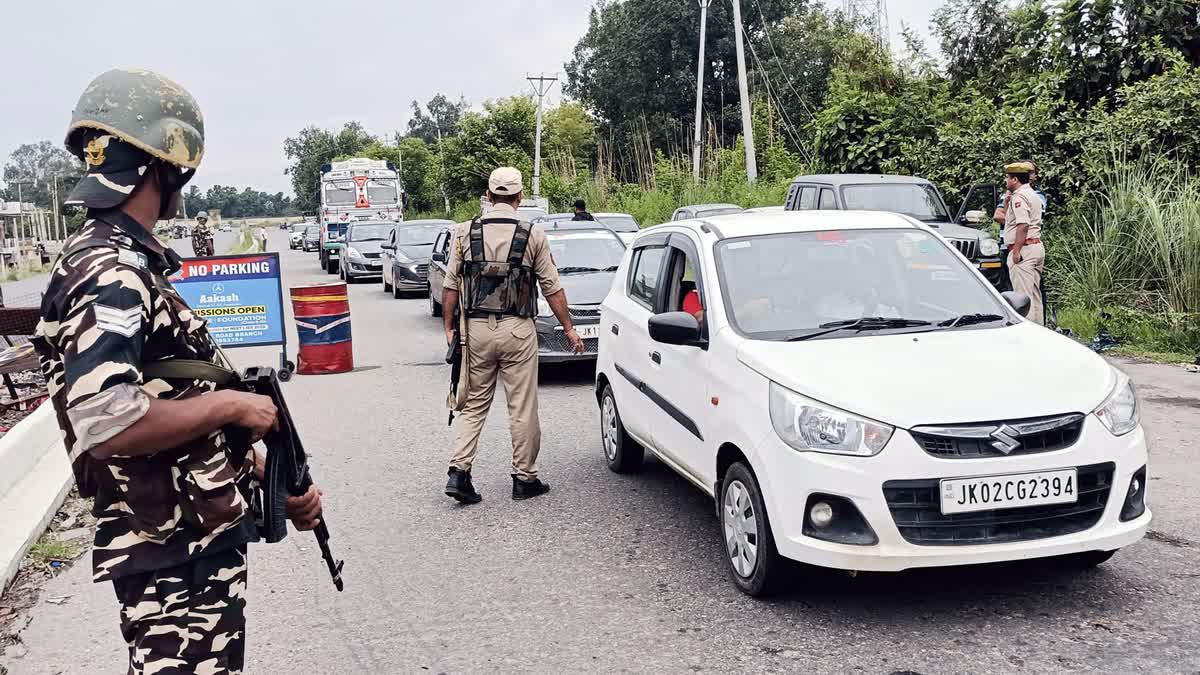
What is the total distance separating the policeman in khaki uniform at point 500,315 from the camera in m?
6.29

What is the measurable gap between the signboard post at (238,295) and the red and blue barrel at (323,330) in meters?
0.45

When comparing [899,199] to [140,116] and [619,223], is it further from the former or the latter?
[140,116]

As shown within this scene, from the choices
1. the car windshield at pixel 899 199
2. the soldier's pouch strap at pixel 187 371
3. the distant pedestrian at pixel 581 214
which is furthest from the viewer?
the distant pedestrian at pixel 581 214

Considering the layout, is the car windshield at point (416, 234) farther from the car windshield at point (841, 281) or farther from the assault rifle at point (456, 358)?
the car windshield at point (841, 281)

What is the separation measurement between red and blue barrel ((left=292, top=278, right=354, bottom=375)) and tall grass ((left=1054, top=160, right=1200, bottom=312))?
28.5 ft

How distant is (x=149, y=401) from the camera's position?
2.25m

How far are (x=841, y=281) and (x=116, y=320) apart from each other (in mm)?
3894

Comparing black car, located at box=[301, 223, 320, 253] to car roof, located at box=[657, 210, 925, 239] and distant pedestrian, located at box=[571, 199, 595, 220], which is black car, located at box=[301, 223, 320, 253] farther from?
car roof, located at box=[657, 210, 925, 239]

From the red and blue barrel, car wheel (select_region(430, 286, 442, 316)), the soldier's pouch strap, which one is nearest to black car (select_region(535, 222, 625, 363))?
the red and blue barrel

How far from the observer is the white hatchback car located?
4.08 m

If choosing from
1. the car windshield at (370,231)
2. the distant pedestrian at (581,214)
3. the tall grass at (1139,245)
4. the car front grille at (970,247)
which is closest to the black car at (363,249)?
the car windshield at (370,231)

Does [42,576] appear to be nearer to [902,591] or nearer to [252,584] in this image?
[252,584]

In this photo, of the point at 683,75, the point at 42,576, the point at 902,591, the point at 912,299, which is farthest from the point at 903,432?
the point at 683,75

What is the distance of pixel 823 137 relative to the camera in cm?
2162
